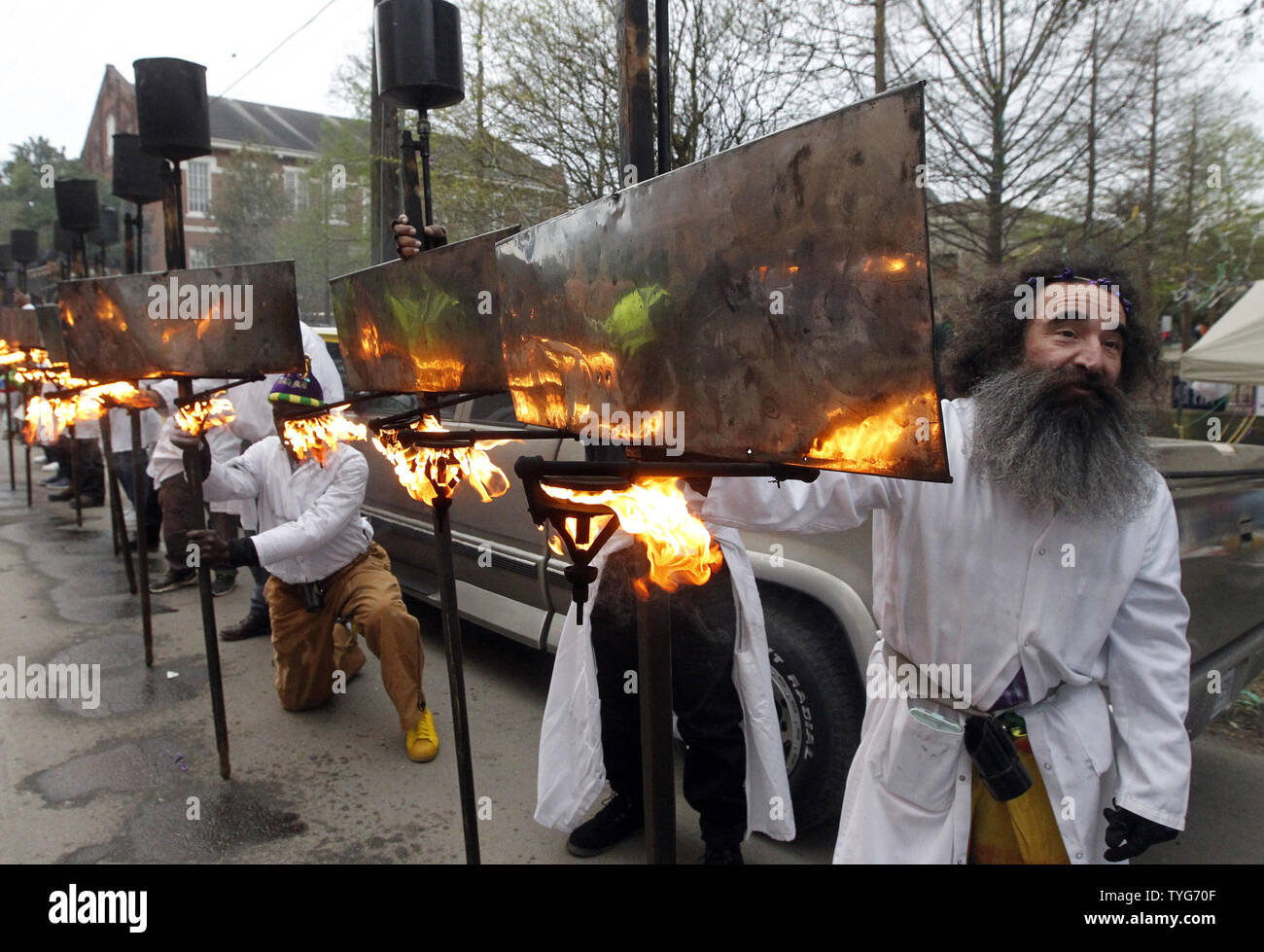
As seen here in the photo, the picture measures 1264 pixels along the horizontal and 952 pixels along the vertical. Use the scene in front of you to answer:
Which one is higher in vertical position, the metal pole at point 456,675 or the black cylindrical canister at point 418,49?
the black cylindrical canister at point 418,49

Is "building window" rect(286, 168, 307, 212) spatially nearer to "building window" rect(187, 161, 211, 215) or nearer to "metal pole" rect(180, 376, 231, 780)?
"building window" rect(187, 161, 211, 215)

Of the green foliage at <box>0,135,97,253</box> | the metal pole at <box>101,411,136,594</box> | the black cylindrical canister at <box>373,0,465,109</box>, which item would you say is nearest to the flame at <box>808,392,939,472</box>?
the black cylindrical canister at <box>373,0,465,109</box>

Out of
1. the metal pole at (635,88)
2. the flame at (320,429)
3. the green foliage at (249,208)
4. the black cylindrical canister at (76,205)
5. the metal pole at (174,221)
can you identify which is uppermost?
the green foliage at (249,208)

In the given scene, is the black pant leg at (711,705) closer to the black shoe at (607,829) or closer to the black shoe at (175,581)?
the black shoe at (607,829)

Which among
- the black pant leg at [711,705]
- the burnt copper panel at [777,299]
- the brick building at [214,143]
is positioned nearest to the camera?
the burnt copper panel at [777,299]

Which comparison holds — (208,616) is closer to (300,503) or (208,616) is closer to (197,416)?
(197,416)

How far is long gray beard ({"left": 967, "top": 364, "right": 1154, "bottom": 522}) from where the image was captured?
1.87 m

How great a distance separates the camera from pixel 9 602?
6398mm

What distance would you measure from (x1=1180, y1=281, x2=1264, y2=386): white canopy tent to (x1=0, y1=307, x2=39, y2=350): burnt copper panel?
11849 mm

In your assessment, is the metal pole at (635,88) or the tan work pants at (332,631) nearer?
the metal pole at (635,88)

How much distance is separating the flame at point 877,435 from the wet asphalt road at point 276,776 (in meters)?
2.51

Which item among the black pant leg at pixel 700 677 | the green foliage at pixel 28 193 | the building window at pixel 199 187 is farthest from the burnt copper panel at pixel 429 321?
the building window at pixel 199 187

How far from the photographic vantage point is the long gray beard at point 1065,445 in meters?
1.87
